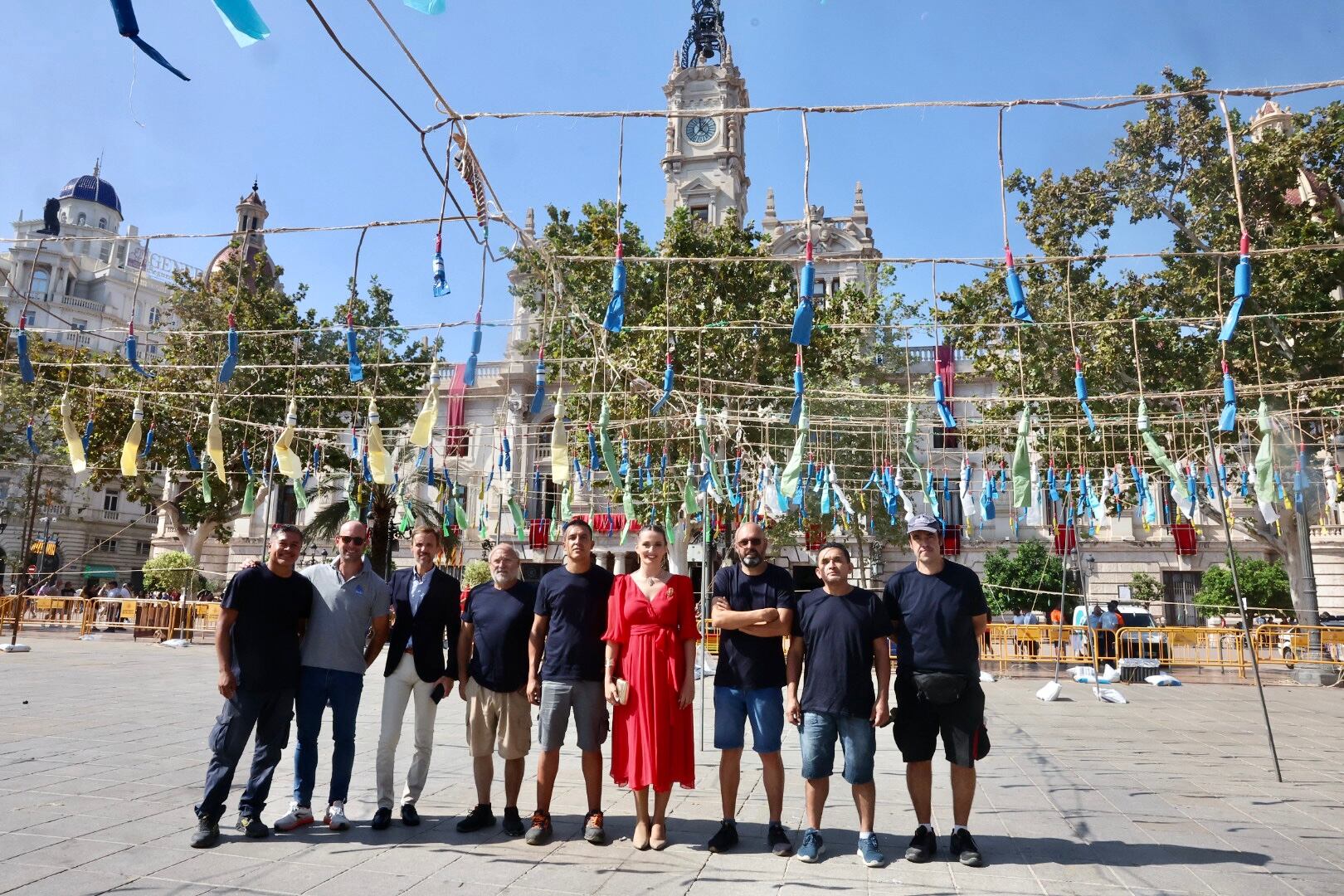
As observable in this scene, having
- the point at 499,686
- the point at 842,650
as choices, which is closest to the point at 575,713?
the point at 499,686

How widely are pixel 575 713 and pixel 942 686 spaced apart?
1959 mm

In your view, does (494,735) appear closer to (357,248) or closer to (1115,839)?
(1115,839)

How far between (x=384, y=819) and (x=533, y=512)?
29624 mm

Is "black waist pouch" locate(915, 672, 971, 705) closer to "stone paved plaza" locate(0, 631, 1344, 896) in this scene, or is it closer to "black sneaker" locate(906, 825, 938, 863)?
"black sneaker" locate(906, 825, 938, 863)

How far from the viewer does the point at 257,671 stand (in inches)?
185

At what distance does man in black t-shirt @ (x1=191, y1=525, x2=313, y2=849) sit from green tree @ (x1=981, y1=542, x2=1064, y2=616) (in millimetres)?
26155

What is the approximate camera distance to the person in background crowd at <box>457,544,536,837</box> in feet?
16.2

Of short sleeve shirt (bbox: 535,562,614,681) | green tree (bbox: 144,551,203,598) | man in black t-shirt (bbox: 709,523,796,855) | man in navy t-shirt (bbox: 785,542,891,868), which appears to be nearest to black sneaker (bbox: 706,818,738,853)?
man in black t-shirt (bbox: 709,523,796,855)

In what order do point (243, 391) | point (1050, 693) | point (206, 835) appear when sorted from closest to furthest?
point (206, 835)
point (1050, 693)
point (243, 391)

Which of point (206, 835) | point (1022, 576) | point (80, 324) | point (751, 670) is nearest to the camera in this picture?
point (206, 835)

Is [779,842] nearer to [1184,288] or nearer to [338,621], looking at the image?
[338,621]

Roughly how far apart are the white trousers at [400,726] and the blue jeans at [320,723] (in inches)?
7.0

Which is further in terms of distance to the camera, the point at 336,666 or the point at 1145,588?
the point at 1145,588

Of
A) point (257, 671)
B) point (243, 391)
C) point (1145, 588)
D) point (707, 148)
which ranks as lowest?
point (1145, 588)
